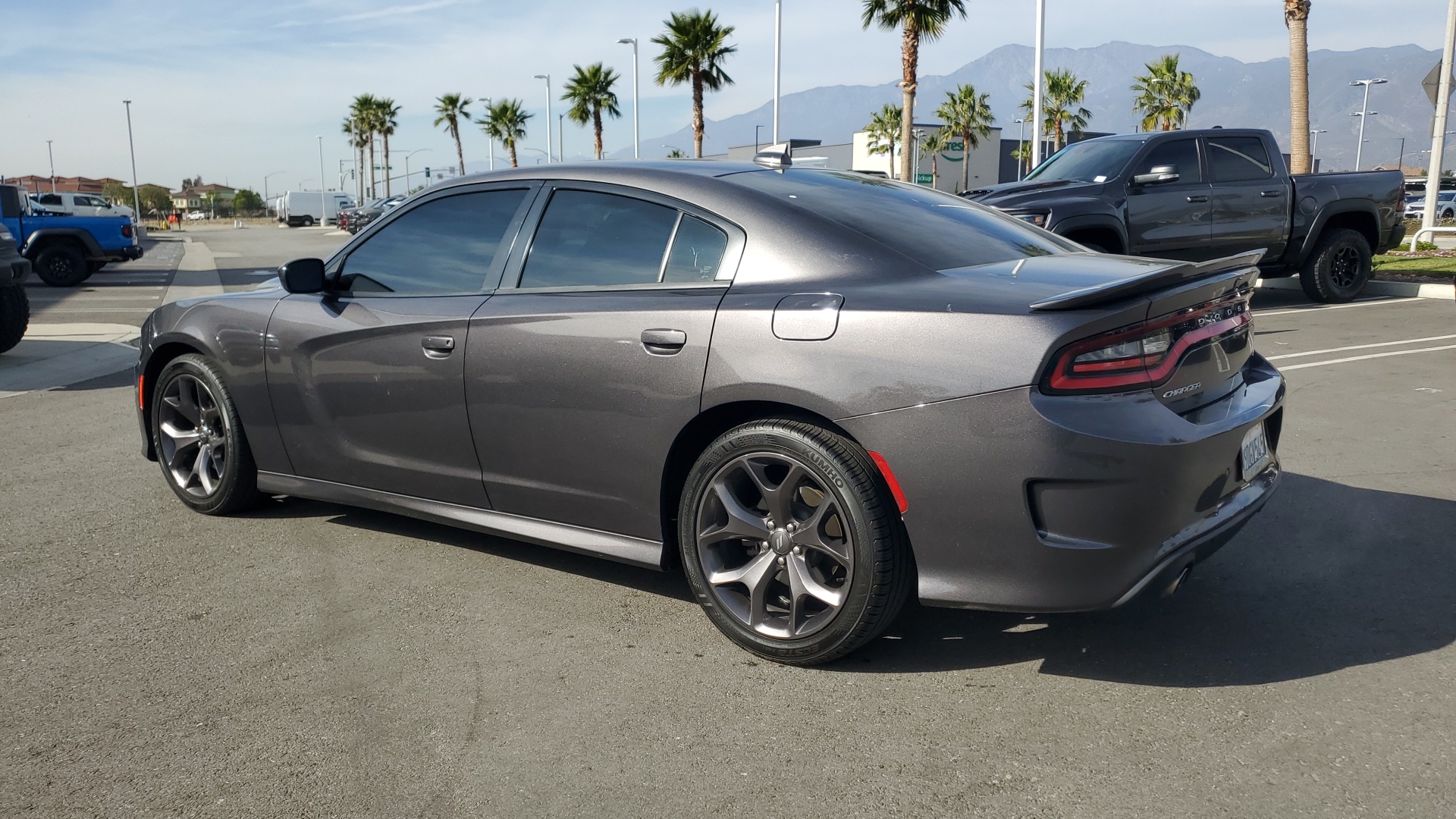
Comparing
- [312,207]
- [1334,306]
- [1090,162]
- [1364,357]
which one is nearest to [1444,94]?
[1334,306]

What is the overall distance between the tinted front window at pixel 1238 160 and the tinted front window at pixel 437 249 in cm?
976

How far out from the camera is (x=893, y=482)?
3.11m

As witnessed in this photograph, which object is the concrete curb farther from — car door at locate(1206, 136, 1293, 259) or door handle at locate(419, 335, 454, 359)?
door handle at locate(419, 335, 454, 359)

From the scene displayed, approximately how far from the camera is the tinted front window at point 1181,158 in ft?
37.9

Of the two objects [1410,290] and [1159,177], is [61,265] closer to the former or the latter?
[1159,177]

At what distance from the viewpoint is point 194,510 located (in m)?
5.17

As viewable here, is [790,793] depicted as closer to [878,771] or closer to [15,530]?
[878,771]

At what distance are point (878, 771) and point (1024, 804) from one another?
13.9 inches

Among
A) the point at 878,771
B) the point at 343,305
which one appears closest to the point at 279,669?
the point at 343,305

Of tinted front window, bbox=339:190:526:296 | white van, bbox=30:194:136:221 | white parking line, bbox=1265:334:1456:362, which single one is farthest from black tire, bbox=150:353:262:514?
white van, bbox=30:194:136:221

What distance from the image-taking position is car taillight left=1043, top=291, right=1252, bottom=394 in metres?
2.91

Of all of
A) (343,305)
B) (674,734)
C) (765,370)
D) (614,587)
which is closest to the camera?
(674,734)

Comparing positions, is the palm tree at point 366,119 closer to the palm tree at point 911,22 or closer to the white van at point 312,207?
the white van at point 312,207

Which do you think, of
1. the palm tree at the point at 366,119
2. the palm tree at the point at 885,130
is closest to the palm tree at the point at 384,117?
the palm tree at the point at 366,119
